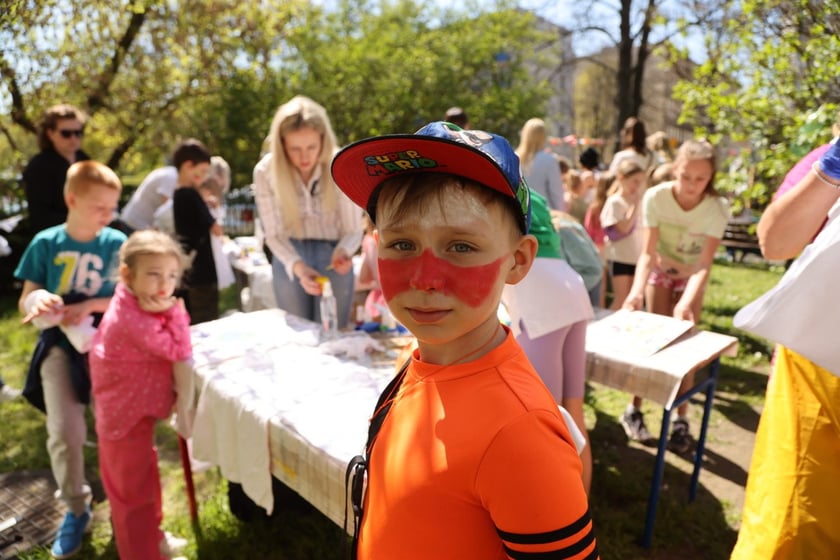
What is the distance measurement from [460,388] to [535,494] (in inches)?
9.2

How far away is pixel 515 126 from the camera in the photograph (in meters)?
13.6

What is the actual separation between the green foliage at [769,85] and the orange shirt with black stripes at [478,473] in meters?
2.48

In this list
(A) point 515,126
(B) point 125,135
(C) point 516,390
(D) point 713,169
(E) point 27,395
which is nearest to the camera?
(C) point 516,390

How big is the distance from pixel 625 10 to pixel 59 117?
13.8 m

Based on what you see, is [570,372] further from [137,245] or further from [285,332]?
[137,245]

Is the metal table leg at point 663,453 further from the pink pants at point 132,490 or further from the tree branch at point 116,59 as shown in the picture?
the tree branch at point 116,59

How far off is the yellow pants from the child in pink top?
2.14 m

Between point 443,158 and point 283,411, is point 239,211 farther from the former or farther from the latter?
point 443,158

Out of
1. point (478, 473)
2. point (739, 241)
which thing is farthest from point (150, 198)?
point (739, 241)

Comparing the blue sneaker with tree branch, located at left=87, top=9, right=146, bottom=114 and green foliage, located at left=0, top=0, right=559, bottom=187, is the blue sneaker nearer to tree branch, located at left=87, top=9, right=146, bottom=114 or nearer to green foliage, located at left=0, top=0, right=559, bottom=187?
green foliage, located at left=0, top=0, right=559, bottom=187

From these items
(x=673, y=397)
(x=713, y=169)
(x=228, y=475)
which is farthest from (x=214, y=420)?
(x=713, y=169)

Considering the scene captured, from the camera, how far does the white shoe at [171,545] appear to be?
2482mm

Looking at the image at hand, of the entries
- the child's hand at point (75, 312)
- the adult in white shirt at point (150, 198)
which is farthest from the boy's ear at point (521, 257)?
the adult in white shirt at point (150, 198)

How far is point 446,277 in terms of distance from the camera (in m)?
1.01
